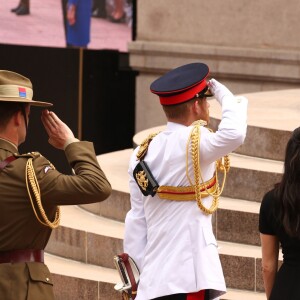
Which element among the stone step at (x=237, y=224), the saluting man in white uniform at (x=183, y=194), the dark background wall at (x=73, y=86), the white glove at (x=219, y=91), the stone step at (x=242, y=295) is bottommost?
the dark background wall at (x=73, y=86)

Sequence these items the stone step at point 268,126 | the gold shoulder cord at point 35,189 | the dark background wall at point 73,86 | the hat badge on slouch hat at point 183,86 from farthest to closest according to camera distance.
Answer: the dark background wall at point 73,86 < the stone step at point 268,126 < the hat badge on slouch hat at point 183,86 < the gold shoulder cord at point 35,189

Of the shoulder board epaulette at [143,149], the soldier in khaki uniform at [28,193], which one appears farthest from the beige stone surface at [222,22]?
the soldier in khaki uniform at [28,193]

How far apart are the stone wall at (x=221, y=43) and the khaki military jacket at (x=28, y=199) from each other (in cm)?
1006

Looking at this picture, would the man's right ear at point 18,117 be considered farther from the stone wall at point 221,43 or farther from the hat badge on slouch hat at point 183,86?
the stone wall at point 221,43

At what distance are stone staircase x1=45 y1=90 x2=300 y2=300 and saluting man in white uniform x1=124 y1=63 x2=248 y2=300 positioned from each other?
7.28ft

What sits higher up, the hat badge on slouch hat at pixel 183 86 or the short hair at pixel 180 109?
the hat badge on slouch hat at pixel 183 86

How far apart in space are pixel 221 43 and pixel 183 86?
9.49 metres

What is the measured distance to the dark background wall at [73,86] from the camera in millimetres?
14734

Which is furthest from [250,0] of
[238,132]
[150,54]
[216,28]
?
[238,132]

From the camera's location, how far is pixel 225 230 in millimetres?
8109

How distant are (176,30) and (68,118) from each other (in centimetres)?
184

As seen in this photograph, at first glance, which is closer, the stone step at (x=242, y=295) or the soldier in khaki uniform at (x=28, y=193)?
the soldier in khaki uniform at (x=28, y=193)

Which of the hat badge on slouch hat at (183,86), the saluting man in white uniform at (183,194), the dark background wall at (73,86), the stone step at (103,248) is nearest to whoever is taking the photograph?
the saluting man in white uniform at (183,194)

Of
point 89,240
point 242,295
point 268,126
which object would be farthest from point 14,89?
point 268,126
